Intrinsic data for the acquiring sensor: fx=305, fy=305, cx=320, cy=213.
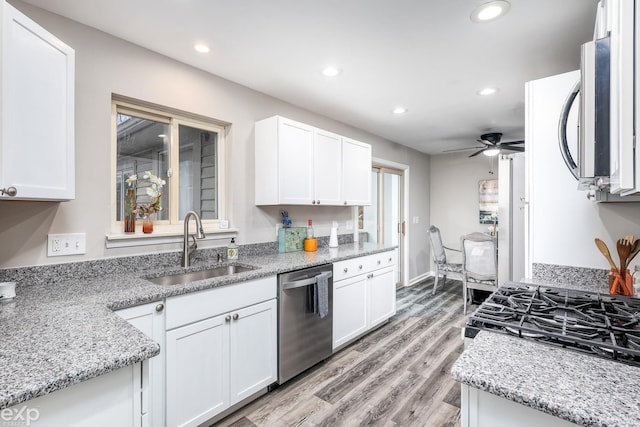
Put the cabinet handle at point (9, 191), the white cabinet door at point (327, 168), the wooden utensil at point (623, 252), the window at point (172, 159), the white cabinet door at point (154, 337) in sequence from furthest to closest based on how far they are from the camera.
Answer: the white cabinet door at point (327, 168), the window at point (172, 159), the white cabinet door at point (154, 337), the wooden utensil at point (623, 252), the cabinet handle at point (9, 191)

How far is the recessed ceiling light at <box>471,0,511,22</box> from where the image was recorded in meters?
1.61

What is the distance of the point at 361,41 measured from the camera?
2.01 metres

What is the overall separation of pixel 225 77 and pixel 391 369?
2.78 m

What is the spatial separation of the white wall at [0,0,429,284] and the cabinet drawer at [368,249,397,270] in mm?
1052

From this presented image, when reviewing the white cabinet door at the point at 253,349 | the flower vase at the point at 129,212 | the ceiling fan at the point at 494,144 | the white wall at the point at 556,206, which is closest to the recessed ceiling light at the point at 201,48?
the flower vase at the point at 129,212

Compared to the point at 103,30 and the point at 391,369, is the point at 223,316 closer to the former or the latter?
the point at 391,369

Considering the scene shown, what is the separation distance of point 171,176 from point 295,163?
102 cm

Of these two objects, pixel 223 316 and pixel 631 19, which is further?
pixel 223 316

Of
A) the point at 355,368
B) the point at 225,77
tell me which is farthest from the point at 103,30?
the point at 355,368

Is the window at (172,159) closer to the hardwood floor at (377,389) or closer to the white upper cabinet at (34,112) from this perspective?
the white upper cabinet at (34,112)

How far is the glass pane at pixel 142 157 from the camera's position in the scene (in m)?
2.11

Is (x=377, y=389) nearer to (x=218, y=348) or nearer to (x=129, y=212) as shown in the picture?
(x=218, y=348)

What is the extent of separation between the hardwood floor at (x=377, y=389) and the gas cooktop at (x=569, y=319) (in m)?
1.10

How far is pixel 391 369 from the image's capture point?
2498mm
